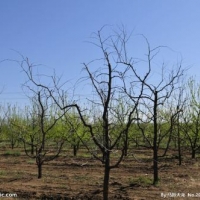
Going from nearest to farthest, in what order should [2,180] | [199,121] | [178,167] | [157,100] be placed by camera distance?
[157,100] < [2,180] < [178,167] < [199,121]

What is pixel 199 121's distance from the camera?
20.2 meters

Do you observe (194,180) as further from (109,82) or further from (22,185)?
(109,82)

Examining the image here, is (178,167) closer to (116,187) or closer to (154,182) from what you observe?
(154,182)

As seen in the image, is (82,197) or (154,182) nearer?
(82,197)

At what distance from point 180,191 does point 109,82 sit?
183 inches

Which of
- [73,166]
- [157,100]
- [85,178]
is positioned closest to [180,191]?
[157,100]

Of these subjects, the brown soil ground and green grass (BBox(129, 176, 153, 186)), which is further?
green grass (BBox(129, 176, 153, 186))

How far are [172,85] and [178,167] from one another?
5968mm

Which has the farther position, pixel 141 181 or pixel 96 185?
pixel 141 181

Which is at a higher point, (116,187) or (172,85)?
(172,85)

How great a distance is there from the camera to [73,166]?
14758mm

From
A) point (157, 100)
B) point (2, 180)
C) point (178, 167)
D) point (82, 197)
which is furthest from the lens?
point (178, 167)

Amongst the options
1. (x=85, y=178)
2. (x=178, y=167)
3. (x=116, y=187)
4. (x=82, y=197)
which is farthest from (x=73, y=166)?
(x=82, y=197)

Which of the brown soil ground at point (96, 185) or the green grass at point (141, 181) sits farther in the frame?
the green grass at point (141, 181)
